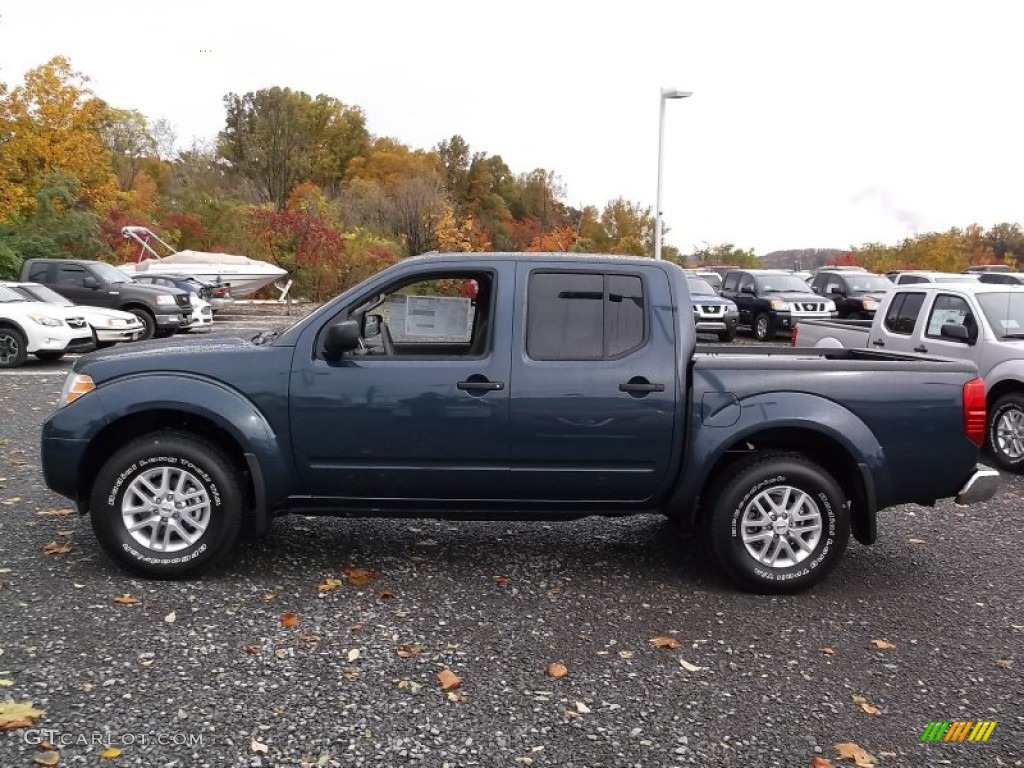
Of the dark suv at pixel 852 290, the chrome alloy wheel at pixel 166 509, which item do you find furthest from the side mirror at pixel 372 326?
the dark suv at pixel 852 290

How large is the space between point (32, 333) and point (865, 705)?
14209 millimetres

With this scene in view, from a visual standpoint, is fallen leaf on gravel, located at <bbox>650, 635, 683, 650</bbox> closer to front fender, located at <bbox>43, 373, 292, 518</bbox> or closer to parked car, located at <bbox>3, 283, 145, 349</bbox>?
front fender, located at <bbox>43, 373, 292, 518</bbox>

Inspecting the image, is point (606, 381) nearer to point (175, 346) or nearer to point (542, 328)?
point (542, 328)

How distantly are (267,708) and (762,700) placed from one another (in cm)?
206

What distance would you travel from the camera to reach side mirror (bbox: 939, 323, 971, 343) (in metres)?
8.86

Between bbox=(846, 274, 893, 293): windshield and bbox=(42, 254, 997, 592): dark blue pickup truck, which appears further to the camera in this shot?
bbox=(846, 274, 893, 293): windshield

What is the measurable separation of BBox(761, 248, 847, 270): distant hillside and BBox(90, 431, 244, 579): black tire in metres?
54.7

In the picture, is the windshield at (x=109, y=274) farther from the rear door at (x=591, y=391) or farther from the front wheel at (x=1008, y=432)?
the front wheel at (x=1008, y=432)

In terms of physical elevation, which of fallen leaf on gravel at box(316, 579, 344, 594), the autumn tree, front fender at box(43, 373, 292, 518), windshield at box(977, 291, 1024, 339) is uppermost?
the autumn tree

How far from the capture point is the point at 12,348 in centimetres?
1446

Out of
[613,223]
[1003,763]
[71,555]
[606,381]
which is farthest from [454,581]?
[613,223]

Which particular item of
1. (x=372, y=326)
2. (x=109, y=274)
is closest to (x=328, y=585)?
(x=372, y=326)

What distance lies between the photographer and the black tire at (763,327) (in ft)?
69.0

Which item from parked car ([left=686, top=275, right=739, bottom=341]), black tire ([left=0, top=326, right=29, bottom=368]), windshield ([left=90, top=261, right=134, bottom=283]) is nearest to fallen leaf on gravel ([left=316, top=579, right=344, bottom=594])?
black tire ([left=0, top=326, right=29, bottom=368])
